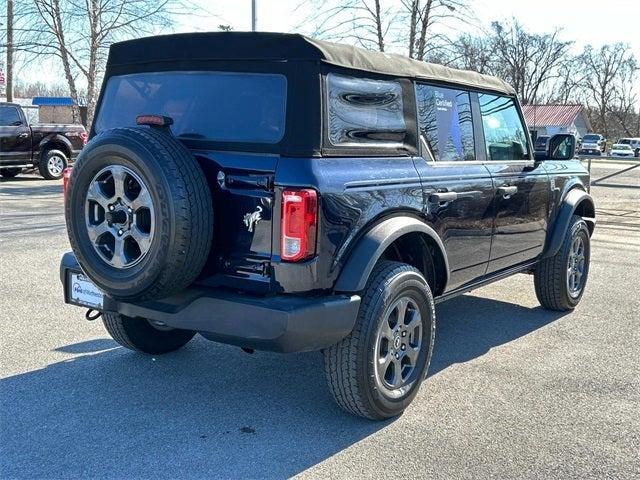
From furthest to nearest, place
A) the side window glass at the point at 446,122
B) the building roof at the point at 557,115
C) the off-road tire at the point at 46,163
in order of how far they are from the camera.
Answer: the building roof at the point at 557,115
the off-road tire at the point at 46,163
the side window glass at the point at 446,122

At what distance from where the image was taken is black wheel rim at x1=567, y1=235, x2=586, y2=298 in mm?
5930

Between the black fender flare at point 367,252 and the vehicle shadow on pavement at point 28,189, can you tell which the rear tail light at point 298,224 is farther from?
the vehicle shadow on pavement at point 28,189

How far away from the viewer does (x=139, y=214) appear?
3240 mm

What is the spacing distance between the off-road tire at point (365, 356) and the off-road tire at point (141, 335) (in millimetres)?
1516

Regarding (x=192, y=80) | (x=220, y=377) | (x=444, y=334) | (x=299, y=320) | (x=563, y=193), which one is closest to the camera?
(x=299, y=320)

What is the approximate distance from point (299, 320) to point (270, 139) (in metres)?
0.91

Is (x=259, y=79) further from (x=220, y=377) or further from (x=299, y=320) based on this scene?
(x=220, y=377)

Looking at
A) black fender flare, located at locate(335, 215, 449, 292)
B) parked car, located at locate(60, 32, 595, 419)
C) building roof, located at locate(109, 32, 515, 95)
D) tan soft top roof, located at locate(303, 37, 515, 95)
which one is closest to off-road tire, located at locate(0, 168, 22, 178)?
parked car, located at locate(60, 32, 595, 419)

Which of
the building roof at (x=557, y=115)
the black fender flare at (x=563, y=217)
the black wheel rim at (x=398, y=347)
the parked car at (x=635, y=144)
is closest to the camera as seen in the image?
the black wheel rim at (x=398, y=347)

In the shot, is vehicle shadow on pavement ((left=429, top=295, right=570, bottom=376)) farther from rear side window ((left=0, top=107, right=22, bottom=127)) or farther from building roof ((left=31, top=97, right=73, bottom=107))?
building roof ((left=31, top=97, right=73, bottom=107))

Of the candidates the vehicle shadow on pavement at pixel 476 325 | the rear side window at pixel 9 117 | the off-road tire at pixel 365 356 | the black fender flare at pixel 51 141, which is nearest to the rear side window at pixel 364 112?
the off-road tire at pixel 365 356

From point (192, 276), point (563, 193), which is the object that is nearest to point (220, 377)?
point (192, 276)

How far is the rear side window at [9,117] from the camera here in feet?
53.2

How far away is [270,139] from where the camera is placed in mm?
3348
